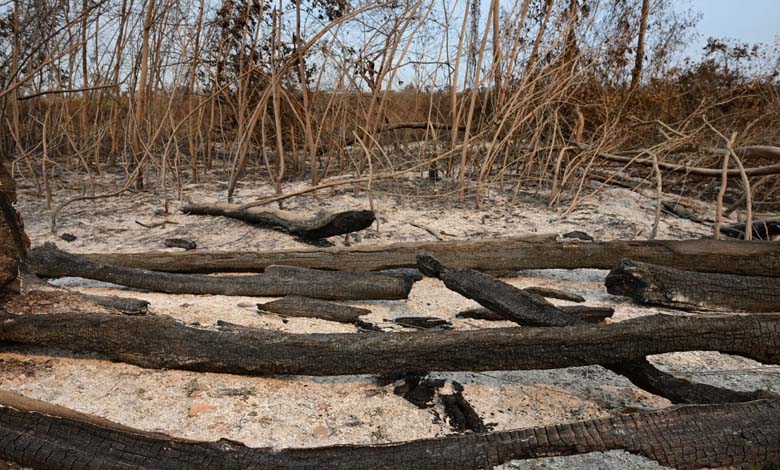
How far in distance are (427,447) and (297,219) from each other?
249cm

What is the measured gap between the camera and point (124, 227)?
4047mm

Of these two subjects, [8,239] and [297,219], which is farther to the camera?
[297,219]

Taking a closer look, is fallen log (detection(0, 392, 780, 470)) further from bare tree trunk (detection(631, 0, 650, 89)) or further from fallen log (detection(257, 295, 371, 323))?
bare tree trunk (detection(631, 0, 650, 89))

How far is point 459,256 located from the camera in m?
2.67

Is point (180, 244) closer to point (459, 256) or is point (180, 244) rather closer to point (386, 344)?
point (459, 256)

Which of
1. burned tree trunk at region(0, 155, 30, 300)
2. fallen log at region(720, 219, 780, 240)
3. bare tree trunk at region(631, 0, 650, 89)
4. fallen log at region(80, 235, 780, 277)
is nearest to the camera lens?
burned tree trunk at region(0, 155, 30, 300)

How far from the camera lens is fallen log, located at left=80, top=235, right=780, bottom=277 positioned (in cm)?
257

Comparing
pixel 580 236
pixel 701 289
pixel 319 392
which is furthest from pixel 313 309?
pixel 580 236

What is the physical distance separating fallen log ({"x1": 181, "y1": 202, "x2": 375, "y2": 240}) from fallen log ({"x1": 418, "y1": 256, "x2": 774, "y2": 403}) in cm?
100

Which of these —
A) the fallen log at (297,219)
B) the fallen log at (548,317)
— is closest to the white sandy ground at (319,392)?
the fallen log at (548,317)

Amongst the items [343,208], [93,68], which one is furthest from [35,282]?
[93,68]

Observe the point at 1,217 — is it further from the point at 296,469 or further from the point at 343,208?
the point at 343,208

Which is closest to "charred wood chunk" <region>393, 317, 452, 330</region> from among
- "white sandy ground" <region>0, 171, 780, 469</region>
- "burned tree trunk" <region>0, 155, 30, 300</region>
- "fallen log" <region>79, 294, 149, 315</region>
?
"white sandy ground" <region>0, 171, 780, 469</region>

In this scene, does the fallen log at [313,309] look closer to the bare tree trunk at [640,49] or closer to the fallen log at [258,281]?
the fallen log at [258,281]
